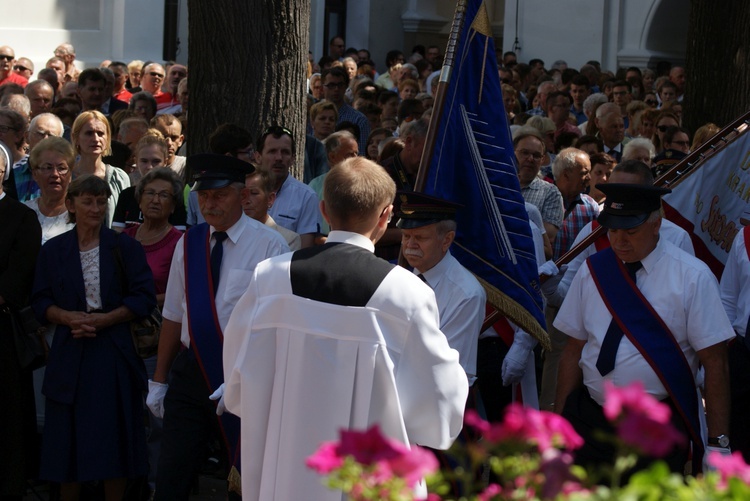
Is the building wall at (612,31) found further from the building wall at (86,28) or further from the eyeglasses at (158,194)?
the eyeglasses at (158,194)

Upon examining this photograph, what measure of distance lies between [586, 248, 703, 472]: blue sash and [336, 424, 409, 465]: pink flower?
3.24 m

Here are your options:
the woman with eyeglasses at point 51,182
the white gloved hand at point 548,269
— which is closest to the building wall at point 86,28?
the woman with eyeglasses at point 51,182

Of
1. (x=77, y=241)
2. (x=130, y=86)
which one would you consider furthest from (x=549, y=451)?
(x=130, y=86)

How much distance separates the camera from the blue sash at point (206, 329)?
5.74 m

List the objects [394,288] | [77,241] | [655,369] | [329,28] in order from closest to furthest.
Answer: [394,288] < [655,369] < [77,241] < [329,28]

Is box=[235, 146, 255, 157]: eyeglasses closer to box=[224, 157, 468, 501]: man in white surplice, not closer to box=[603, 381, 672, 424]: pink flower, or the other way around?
box=[224, 157, 468, 501]: man in white surplice

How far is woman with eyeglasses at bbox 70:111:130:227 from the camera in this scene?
28.2 ft

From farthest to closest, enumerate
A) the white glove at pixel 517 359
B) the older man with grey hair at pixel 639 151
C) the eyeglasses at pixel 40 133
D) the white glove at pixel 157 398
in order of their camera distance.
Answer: the eyeglasses at pixel 40 133, the older man with grey hair at pixel 639 151, the white glove at pixel 517 359, the white glove at pixel 157 398

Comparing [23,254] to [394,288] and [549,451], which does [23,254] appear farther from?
[549,451]

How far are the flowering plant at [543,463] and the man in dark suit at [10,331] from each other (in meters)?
4.95

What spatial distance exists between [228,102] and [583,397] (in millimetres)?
3697

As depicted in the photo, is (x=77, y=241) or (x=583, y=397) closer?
(x=583, y=397)

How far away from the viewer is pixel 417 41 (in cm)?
3016

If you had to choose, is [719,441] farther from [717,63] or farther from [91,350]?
[717,63]
